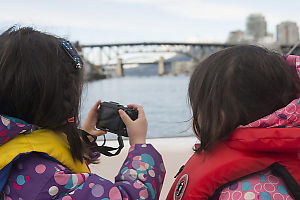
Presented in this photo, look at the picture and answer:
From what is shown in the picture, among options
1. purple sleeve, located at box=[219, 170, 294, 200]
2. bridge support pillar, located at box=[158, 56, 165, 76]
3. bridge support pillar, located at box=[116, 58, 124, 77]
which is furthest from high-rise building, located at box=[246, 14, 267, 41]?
purple sleeve, located at box=[219, 170, 294, 200]

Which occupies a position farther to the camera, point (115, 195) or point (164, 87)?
point (164, 87)

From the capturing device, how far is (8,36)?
1.79 ft

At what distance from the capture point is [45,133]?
0.56 meters

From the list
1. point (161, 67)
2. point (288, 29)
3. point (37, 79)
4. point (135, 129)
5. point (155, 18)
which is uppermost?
point (155, 18)

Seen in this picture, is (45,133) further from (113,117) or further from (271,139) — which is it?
(271,139)

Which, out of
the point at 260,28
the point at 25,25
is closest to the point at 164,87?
the point at 260,28

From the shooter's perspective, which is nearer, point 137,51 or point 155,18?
point 137,51

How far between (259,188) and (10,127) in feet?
1.24

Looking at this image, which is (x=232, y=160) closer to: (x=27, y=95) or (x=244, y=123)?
(x=244, y=123)

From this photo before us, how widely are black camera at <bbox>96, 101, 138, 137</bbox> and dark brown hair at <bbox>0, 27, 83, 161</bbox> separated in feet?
0.27

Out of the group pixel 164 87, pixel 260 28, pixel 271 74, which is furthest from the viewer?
pixel 164 87

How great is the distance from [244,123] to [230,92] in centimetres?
6

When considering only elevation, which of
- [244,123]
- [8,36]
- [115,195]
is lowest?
[115,195]

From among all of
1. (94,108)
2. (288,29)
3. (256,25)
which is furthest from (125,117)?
(256,25)
